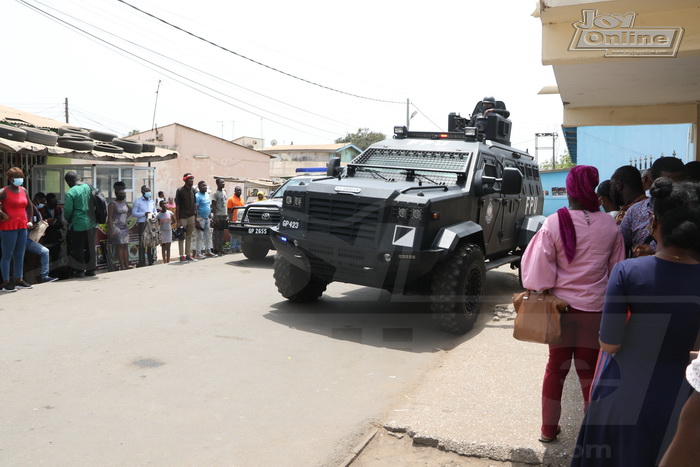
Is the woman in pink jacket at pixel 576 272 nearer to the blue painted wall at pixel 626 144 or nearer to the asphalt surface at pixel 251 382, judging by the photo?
the asphalt surface at pixel 251 382

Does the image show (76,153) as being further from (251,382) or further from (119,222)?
(251,382)

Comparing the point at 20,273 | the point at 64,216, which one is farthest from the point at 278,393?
the point at 64,216

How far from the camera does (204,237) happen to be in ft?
42.9

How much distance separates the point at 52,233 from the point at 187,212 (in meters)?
Result: 2.69

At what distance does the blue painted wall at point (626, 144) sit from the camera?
16875 millimetres

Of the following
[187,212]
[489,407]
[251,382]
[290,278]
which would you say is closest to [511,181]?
[290,278]

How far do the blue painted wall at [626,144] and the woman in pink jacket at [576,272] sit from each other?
1342cm

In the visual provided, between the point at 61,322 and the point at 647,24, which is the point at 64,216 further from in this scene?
the point at 647,24

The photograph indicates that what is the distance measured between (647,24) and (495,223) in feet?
11.4

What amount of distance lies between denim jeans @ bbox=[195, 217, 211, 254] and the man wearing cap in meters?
0.30

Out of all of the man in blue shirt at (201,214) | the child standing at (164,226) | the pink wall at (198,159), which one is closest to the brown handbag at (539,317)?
the man in blue shirt at (201,214)

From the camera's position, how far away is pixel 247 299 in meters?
8.44

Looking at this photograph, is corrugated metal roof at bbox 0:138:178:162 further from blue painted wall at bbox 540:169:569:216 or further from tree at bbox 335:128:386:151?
tree at bbox 335:128:386:151

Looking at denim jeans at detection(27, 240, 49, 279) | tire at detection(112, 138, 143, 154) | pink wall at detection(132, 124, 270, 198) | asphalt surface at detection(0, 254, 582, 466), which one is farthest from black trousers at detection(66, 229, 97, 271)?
pink wall at detection(132, 124, 270, 198)
